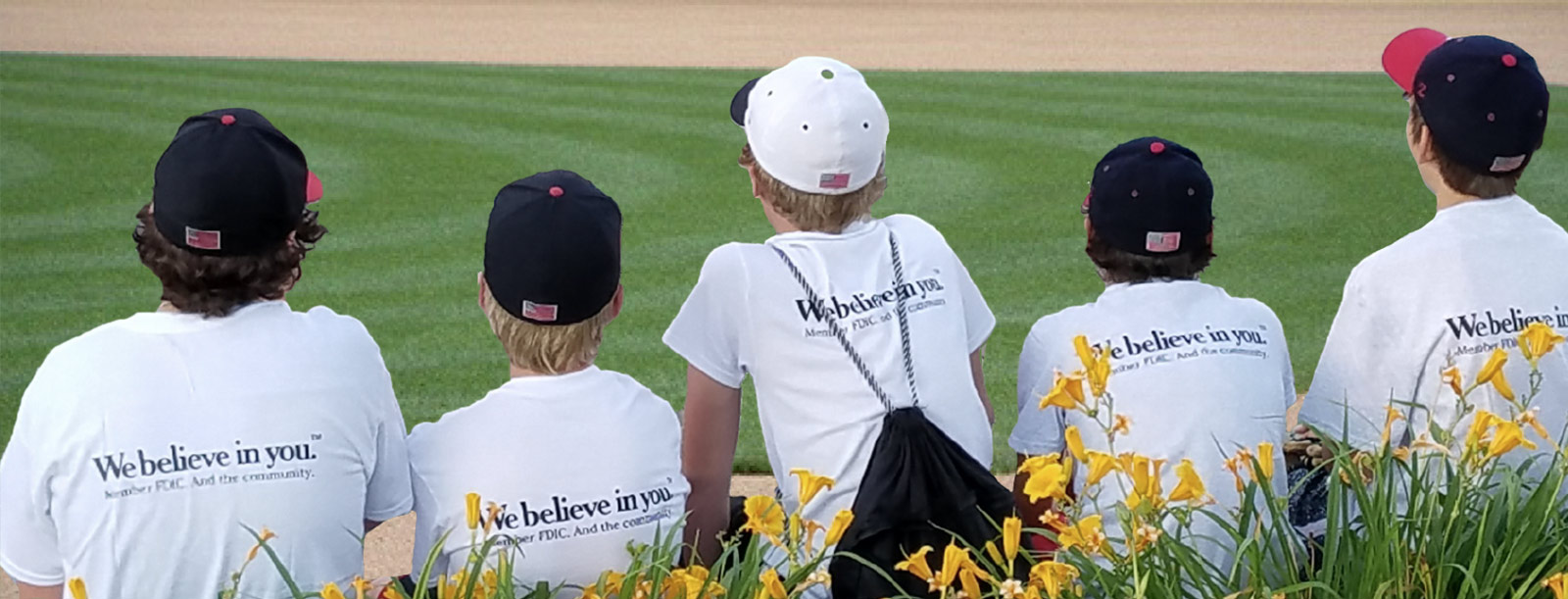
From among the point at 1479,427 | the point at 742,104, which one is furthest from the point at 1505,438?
the point at 742,104

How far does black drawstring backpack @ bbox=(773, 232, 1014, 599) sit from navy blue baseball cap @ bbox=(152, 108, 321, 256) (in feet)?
4.03

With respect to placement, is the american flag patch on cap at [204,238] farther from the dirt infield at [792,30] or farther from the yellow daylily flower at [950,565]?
the dirt infield at [792,30]

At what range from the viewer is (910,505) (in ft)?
11.5

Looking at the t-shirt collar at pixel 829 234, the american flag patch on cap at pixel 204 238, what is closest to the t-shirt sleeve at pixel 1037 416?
the t-shirt collar at pixel 829 234

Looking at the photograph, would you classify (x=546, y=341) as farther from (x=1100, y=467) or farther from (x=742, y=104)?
(x=1100, y=467)

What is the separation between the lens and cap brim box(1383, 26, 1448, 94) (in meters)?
4.33

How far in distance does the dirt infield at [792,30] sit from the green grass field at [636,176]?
185 cm

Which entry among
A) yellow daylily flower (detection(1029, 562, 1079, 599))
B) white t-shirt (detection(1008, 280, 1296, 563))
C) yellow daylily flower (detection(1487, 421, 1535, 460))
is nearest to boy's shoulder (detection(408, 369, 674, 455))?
white t-shirt (detection(1008, 280, 1296, 563))

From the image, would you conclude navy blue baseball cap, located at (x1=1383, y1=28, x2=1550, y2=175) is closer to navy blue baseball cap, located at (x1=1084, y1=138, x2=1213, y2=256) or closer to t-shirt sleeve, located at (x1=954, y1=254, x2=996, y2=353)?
navy blue baseball cap, located at (x1=1084, y1=138, x2=1213, y2=256)

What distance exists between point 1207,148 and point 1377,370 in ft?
34.0

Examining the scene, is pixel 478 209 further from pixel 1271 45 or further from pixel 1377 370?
pixel 1271 45

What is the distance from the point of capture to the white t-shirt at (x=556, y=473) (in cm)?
327

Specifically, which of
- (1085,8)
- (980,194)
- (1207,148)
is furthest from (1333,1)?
(980,194)

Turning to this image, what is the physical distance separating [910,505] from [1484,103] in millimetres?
1547
